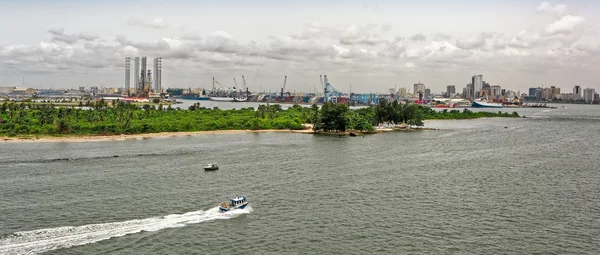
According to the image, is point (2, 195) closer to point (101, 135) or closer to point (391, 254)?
point (391, 254)

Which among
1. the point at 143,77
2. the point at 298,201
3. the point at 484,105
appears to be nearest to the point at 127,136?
the point at 298,201

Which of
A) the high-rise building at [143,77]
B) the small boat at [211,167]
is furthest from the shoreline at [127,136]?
the high-rise building at [143,77]

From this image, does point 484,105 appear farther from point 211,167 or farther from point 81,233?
point 81,233

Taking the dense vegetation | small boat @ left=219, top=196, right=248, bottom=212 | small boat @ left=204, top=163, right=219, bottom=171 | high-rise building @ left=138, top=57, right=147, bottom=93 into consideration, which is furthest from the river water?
high-rise building @ left=138, top=57, right=147, bottom=93

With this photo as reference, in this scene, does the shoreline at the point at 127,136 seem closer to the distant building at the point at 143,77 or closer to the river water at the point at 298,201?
the river water at the point at 298,201

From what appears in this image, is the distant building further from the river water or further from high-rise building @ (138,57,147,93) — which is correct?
the river water
